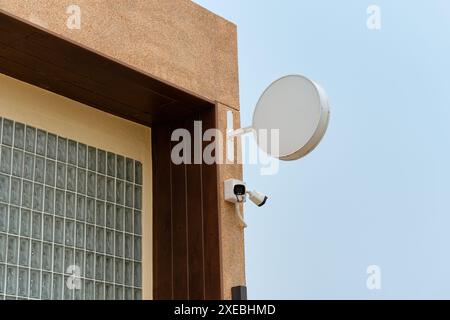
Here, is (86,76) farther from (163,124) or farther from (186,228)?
(186,228)

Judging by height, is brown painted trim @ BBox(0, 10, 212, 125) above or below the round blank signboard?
above

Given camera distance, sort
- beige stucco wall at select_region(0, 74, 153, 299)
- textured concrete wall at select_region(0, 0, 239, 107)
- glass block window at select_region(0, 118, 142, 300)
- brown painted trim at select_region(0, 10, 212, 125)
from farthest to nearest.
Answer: beige stucco wall at select_region(0, 74, 153, 299) → glass block window at select_region(0, 118, 142, 300) → textured concrete wall at select_region(0, 0, 239, 107) → brown painted trim at select_region(0, 10, 212, 125)

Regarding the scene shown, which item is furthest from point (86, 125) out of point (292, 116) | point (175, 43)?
point (292, 116)

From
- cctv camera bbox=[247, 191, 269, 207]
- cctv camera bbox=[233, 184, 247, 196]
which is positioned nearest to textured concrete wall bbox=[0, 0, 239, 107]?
cctv camera bbox=[233, 184, 247, 196]

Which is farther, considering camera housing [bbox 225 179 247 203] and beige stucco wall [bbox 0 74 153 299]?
camera housing [bbox 225 179 247 203]

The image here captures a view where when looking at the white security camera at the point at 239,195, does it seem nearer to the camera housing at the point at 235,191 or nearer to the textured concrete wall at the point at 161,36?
the camera housing at the point at 235,191

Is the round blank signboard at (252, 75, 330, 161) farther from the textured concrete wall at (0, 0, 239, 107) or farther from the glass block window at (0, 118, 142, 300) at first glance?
the glass block window at (0, 118, 142, 300)

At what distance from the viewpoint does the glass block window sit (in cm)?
699

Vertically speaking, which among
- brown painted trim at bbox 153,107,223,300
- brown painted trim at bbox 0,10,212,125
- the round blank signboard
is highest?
brown painted trim at bbox 0,10,212,125

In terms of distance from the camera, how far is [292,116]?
285 inches

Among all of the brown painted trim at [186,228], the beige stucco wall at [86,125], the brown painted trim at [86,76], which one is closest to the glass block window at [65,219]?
the beige stucco wall at [86,125]

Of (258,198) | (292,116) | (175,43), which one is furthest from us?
(175,43)

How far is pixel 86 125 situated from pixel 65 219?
0.92m

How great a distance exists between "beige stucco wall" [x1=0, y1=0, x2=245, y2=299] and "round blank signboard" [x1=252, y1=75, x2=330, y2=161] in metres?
0.63
